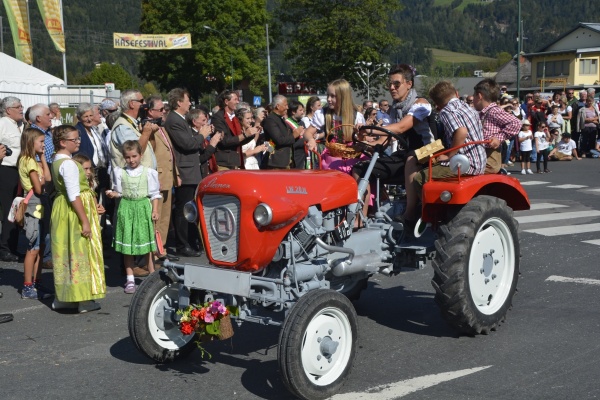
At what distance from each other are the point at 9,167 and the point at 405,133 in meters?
5.50

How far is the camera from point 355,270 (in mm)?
5715

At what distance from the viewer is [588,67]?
94312 millimetres

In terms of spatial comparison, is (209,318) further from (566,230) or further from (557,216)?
(557,216)

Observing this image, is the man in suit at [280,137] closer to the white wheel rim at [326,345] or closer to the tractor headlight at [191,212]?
the tractor headlight at [191,212]

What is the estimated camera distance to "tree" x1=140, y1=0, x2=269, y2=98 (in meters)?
63.5

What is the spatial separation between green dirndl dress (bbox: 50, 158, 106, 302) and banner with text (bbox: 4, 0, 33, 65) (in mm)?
16412

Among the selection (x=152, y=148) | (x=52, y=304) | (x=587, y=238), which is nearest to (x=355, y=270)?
(x=52, y=304)

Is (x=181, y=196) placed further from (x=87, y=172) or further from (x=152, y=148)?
(x=87, y=172)

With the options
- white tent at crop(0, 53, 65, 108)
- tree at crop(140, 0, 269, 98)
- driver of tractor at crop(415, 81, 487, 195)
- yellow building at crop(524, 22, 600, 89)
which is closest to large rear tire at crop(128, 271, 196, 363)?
driver of tractor at crop(415, 81, 487, 195)

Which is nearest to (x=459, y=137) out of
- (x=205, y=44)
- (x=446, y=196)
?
(x=446, y=196)

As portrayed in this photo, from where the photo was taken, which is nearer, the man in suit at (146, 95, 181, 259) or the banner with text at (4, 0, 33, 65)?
the man in suit at (146, 95, 181, 259)

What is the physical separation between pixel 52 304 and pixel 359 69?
55698 mm

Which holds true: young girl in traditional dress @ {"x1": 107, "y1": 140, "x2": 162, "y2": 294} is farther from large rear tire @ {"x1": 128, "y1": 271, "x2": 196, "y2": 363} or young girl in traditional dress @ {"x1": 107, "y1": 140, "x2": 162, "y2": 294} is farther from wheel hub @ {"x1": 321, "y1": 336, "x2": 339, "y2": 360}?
wheel hub @ {"x1": 321, "y1": 336, "x2": 339, "y2": 360}

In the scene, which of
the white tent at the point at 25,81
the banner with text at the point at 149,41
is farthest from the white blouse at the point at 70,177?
the banner with text at the point at 149,41
